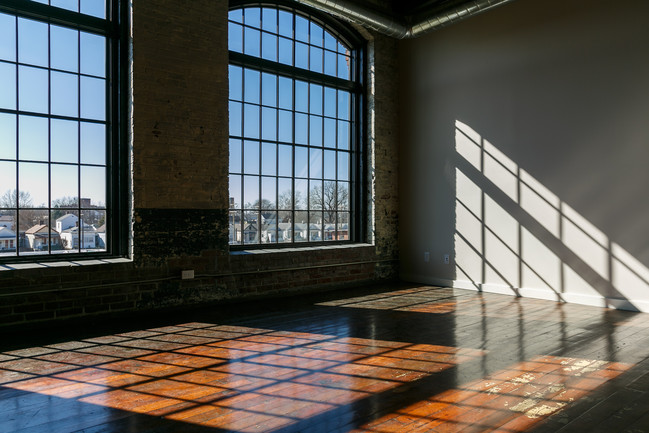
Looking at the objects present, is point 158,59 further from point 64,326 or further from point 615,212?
point 615,212

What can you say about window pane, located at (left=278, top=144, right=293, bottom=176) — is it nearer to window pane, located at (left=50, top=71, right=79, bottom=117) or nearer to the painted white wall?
the painted white wall

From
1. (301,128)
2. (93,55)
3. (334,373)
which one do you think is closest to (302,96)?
(301,128)

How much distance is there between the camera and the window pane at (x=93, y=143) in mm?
5180

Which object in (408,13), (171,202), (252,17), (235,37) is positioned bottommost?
(171,202)

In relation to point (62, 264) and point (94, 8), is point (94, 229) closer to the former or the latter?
point (62, 264)

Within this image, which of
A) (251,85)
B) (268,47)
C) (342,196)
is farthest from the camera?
(342,196)

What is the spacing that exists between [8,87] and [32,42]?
54 cm

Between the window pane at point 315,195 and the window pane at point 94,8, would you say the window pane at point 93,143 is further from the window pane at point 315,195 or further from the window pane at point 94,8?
the window pane at point 315,195

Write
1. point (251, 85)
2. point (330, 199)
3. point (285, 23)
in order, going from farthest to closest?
point (330, 199), point (285, 23), point (251, 85)

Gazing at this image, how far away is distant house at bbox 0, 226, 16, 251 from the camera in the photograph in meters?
4.71

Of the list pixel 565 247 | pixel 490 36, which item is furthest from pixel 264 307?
pixel 490 36

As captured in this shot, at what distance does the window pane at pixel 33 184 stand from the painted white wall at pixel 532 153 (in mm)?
5313

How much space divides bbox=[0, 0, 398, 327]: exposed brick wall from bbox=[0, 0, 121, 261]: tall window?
1.20 ft

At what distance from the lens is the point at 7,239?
15.5 feet
